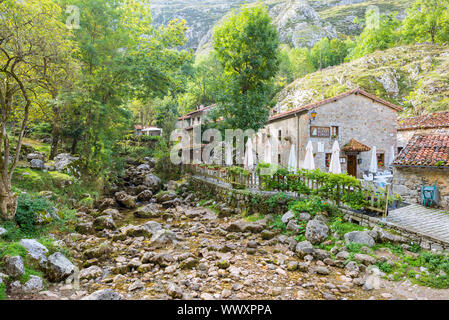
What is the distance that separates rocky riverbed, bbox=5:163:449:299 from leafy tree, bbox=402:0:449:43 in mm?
54572

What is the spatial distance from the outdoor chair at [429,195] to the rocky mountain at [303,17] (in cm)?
8199

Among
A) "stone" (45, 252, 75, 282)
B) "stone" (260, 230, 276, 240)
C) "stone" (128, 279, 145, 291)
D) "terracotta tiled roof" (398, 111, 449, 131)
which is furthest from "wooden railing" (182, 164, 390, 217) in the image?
Answer: "terracotta tiled roof" (398, 111, 449, 131)

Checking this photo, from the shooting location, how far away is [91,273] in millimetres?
6801

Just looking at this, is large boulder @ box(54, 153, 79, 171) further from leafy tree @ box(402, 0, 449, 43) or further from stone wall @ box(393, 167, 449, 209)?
leafy tree @ box(402, 0, 449, 43)

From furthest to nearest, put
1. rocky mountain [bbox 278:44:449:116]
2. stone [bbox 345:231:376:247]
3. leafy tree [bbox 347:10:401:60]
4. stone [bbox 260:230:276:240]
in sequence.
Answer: leafy tree [bbox 347:10:401:60] < rocky mountain [bbox 278:44:449:116] < stone [bbox 260:230:276:240] < stone [bbox 345:231:376:247]

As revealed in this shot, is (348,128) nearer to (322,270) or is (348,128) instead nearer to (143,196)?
(322,270)

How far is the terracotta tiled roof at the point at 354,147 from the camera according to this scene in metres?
18.4

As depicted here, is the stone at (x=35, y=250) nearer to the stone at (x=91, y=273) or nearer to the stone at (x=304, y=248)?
the stone at (x=91, y=273)

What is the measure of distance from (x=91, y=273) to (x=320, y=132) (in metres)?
17.1

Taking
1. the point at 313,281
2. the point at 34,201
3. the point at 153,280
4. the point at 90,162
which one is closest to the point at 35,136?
the point at 90,162

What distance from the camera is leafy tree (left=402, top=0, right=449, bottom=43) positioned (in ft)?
141

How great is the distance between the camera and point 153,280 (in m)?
6.74

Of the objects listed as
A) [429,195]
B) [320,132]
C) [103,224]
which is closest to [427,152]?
[429,195]

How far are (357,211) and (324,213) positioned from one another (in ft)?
3.96
